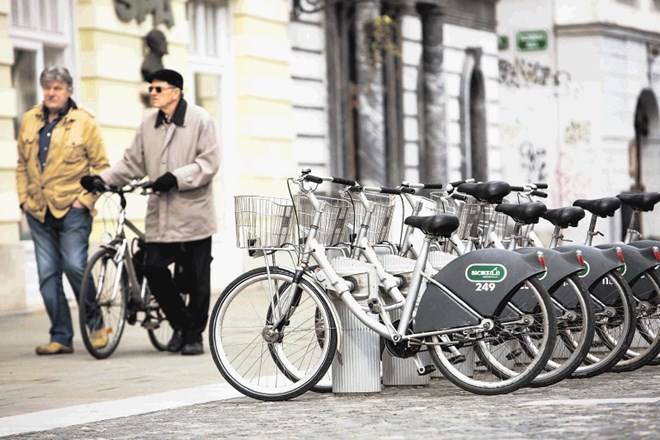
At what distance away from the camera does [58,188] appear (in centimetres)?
1180

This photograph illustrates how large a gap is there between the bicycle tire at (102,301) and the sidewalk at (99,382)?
0.12 meters

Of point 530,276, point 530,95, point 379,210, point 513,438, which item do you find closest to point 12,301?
point 379,210

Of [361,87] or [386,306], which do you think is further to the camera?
[361,87]

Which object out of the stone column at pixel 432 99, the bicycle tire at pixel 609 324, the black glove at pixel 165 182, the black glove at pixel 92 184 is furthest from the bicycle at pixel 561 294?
the stone column at pixel 432 99

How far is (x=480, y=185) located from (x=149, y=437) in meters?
2.49

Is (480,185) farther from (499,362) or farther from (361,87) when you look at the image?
(361,87)

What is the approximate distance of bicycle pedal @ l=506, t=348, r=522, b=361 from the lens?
842 cm

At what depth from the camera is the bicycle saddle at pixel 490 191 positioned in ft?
29.8

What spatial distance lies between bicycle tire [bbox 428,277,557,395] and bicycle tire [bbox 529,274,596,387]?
0.65ft

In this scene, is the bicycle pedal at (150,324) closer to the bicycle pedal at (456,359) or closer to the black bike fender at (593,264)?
the black bike fender at (593,264)

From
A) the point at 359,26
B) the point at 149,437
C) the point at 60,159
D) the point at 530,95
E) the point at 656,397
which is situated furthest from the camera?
the point at 530,95

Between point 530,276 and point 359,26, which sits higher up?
point 359,26

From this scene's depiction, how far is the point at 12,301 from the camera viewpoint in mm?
15586

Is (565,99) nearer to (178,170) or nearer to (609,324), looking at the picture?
(178,170)
